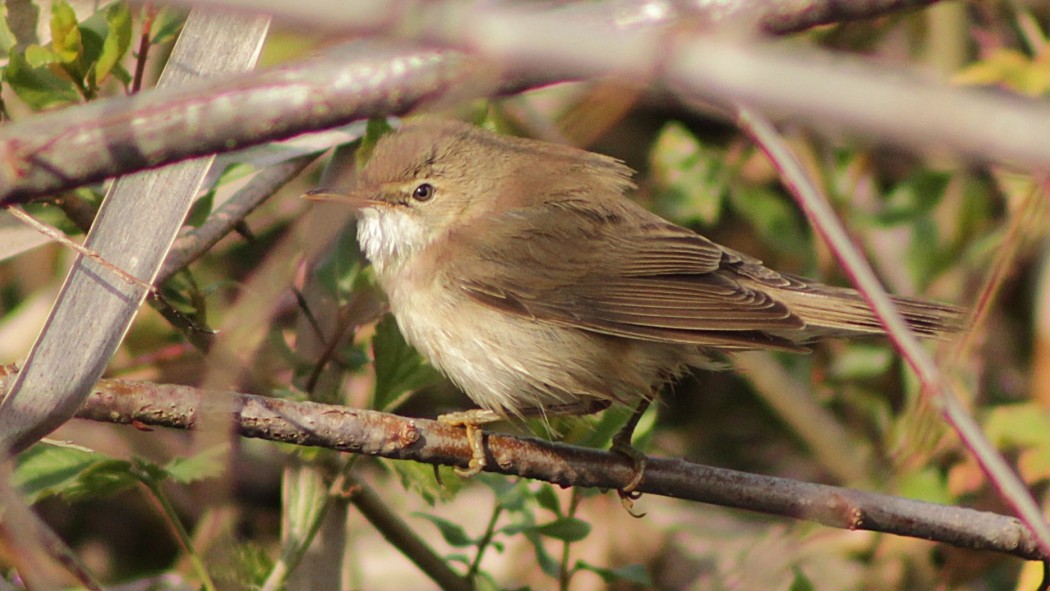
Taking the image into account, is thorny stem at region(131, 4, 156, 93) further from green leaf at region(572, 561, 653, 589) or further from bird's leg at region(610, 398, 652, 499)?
green leaf at region(572, 561, 653, 589)

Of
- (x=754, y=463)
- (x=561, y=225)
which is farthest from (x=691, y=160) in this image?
(x=754, y=463)

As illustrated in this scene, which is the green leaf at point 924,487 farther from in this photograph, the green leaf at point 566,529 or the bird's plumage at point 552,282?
the green leaf at point 566,529

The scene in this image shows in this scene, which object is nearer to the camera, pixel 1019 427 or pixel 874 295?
pixel 874 295

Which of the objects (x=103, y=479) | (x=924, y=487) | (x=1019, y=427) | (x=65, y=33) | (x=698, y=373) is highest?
(x=65, y=33)

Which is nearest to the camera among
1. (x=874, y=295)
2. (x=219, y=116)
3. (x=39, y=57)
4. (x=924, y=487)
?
(x=219, y=116)

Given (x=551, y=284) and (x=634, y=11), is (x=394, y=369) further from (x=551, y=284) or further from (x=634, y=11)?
(x=634, y=11)

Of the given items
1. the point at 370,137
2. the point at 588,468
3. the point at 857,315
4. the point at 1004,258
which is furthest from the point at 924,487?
the point at 370,137
